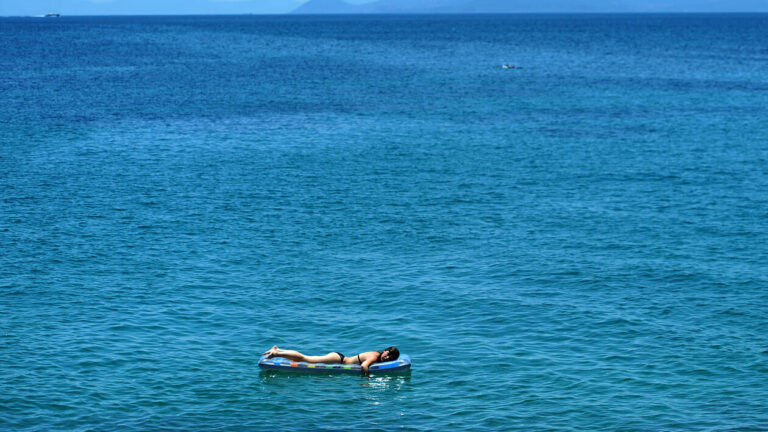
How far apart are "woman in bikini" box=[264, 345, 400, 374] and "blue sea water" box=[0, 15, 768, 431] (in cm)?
77

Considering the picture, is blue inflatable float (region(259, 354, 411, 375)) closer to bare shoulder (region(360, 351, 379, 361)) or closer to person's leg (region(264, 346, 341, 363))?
person's leg (region(264, 346, 341, 363))

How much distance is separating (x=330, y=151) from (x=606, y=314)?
141 feet

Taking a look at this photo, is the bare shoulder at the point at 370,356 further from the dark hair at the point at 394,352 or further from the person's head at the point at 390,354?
the dark hair at the point at 394,352

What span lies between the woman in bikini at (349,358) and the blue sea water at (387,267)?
770 mm

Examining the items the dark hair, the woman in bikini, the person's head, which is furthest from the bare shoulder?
the dark hair

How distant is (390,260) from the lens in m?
50.4

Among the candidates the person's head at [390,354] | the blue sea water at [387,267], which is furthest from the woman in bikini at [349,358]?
the blue sea water at [387,267]

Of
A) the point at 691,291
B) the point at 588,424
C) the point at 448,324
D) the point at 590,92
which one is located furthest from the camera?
the point at 590,92

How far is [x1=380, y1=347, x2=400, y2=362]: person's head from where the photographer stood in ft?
118

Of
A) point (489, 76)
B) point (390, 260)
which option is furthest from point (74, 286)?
point (489, 76)

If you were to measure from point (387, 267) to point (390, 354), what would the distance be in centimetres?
1360

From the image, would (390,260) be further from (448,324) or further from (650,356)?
(650,356)

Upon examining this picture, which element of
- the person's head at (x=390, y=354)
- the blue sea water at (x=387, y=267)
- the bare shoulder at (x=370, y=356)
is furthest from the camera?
the bare shoulder at (x=370, y=356)

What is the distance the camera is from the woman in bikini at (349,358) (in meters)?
36.0
